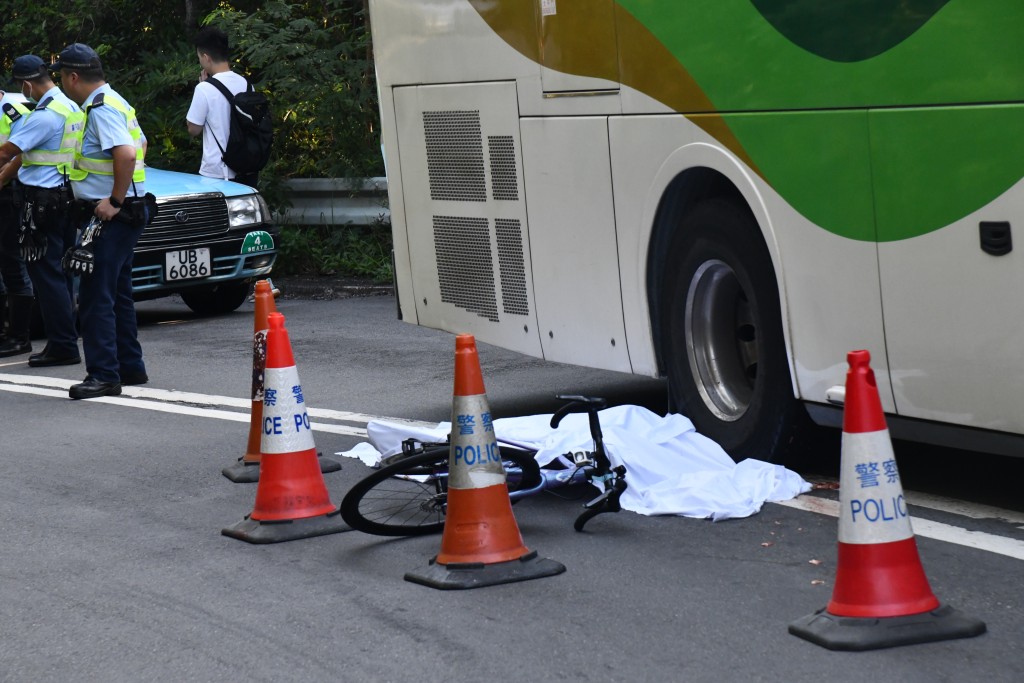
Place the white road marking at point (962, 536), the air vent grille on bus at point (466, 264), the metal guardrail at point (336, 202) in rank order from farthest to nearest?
the metal guardrail at point (336, 202), the air vent grille on bus at point (466, 264), the white road marking at point (962, 536)

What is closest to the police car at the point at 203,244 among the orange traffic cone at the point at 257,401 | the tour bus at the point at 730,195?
the tour bus at the point at 730,195

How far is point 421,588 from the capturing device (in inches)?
205

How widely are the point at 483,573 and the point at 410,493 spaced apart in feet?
3.54

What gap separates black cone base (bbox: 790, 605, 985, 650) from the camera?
4273 millimetres

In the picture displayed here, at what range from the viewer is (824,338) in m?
5.99

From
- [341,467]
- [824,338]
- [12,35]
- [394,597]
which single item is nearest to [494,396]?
[341,467]

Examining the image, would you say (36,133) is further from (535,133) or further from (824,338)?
(824,338)

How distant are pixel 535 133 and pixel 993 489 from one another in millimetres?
2598

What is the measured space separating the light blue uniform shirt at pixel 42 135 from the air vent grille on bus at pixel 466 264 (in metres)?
3.45

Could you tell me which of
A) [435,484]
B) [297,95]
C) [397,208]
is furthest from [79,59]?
[297,95]

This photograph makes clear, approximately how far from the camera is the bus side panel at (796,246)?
18.8ft

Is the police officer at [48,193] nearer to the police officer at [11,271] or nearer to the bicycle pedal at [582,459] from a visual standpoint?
the police officer at [11,271]

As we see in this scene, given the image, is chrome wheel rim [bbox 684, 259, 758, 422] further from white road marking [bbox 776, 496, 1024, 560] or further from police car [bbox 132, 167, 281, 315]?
police car [bbox 132, 167, 281, 315]

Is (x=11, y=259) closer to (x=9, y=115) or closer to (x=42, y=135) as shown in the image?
(x=9, y=115)
